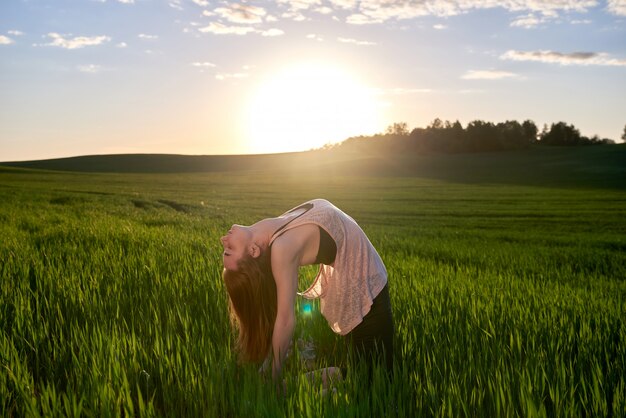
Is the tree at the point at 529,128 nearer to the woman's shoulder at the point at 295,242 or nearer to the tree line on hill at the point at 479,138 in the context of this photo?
the tree line on hill at the point at 479,138

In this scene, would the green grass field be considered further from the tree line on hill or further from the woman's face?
the tree line on hill

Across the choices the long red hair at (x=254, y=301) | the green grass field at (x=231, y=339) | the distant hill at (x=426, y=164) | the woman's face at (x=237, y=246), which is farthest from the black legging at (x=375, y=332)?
the distant hill at (x=426, y=164)

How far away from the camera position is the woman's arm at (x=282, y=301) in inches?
120

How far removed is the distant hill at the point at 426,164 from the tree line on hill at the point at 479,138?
168 inches

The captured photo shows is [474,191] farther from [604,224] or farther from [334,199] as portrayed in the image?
[604,224]

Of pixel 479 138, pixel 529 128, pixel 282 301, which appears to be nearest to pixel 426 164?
pixel 479 138

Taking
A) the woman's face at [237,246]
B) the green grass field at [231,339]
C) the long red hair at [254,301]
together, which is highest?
the woman's face at [237,246]

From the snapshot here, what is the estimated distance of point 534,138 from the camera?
104m

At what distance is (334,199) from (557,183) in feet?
98.6

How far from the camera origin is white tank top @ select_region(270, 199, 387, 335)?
3.47m

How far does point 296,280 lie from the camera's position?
3.18m

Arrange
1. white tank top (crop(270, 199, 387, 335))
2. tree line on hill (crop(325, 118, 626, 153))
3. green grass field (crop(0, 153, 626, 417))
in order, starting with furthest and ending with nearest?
tree line on hill (crop(325, 118, 626, 153)) → white tank top (crop(270, 199, 387, 335)) → green grass field (crop(0, 153, 626, 417))

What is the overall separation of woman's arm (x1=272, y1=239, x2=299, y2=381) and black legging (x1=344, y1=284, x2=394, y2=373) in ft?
2.41

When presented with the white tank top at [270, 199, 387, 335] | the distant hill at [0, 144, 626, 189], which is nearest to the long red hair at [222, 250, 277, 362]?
the white tank top at [270, 199, 387, 335]
